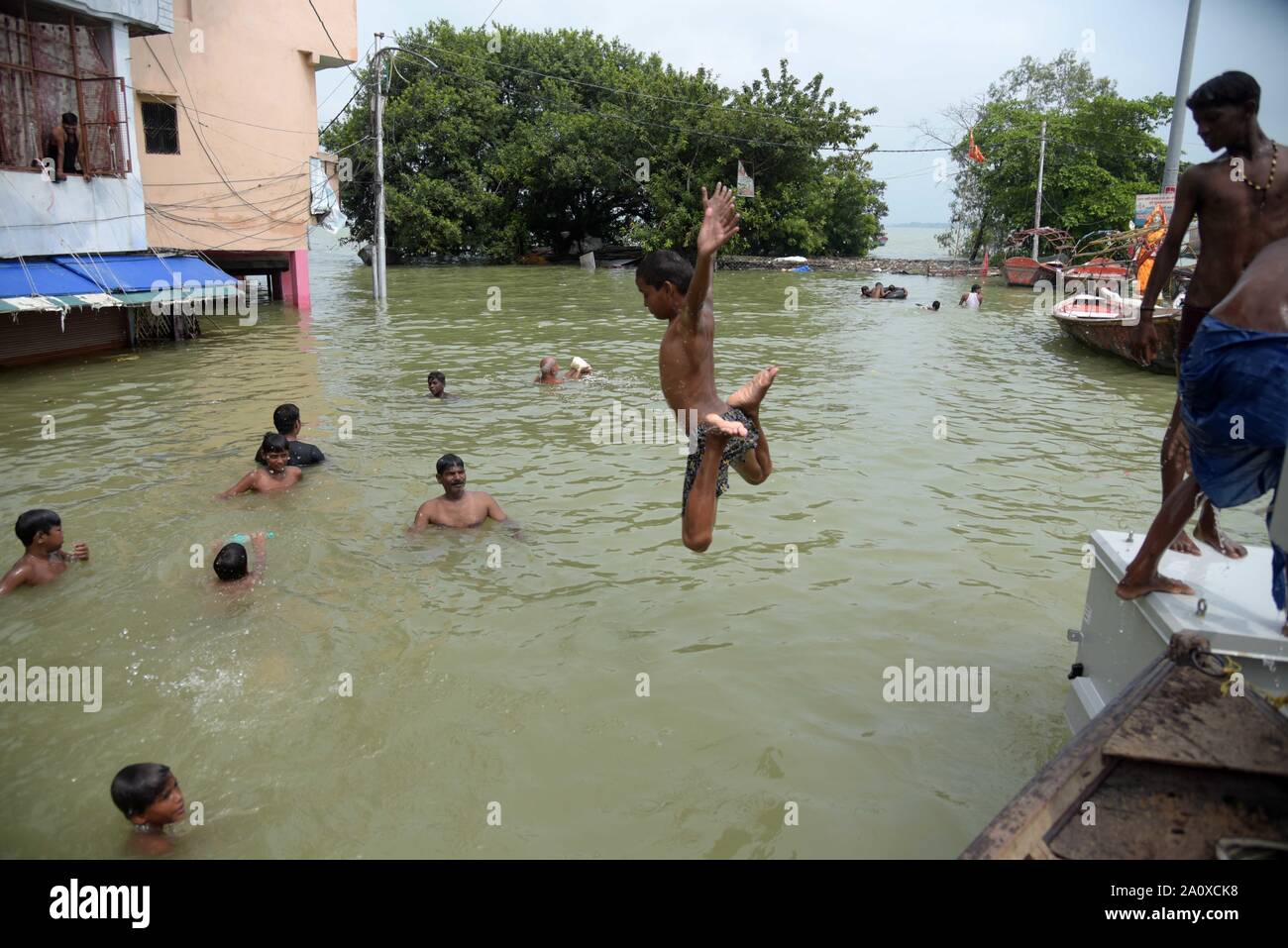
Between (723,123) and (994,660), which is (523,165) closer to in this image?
(723,123)

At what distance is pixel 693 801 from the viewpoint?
14.9 feet

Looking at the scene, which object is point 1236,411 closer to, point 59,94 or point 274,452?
point 274,452

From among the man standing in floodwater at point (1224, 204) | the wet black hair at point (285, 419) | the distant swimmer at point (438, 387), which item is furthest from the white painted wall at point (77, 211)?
the man standing in floodwater at point (1224, 204)

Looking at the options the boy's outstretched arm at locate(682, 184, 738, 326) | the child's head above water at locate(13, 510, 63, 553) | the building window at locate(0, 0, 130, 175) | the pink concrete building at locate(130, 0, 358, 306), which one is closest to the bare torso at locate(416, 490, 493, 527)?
the child's head above water at locate(13, 510, 63, 553)

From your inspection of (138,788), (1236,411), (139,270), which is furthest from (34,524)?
(139,270)

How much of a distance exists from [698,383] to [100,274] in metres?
15.0

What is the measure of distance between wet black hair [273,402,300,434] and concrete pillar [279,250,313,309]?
50.4 ft

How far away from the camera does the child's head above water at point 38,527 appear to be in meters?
6.90

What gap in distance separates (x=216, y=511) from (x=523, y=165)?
3885 centimetres

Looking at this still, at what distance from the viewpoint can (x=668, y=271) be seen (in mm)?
4852

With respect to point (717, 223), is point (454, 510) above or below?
below

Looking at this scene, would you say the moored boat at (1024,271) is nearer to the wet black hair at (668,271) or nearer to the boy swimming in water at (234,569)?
the wet black hair at (668,271)
